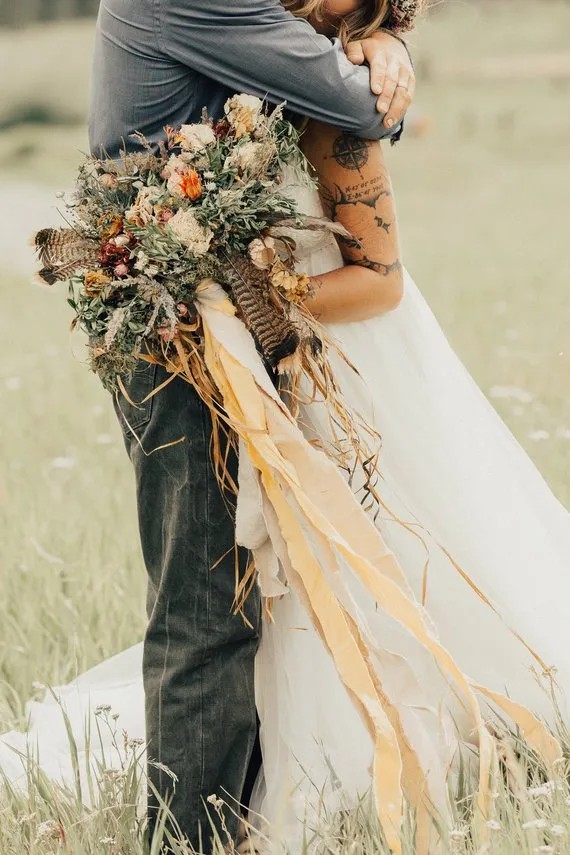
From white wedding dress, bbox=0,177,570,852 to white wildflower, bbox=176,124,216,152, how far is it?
0.35 m

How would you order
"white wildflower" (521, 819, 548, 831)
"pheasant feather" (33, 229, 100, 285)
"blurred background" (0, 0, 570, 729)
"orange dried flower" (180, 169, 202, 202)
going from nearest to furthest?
"white wildflower" (521, 819, 548, 831), "orange dried flower" (180, 169, 202, 202), "pheasant feather" (33, 229, 100, 285), "blurred background" (0, 0, 570, 729)

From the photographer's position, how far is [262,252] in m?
2.28

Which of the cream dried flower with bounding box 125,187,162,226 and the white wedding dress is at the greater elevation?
the cream dried flower with bounding box 125,187,162,226

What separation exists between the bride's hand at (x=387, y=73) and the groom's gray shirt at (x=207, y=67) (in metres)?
0.02

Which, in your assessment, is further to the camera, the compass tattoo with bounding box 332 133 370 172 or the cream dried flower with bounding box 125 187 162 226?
the compass tattoo with bounding box 332 133 370 172

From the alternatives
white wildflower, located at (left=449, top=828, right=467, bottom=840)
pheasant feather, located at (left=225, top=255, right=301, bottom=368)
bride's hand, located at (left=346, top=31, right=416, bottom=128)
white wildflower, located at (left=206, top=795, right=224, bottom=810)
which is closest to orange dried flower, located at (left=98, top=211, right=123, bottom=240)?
pheasant feather, located at (left=225, top=255, right=301, bottom=368)

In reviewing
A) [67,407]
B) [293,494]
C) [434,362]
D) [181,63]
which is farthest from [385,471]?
[67,407]

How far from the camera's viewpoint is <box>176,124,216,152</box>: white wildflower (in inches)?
88.5

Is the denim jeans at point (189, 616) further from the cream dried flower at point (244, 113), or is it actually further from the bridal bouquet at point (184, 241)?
the cream dried flower at point (244, 113)

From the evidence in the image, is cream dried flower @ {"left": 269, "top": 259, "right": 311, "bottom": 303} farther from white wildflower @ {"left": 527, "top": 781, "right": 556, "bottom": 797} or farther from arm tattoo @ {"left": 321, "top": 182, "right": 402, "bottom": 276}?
white wildflower @ {"left": 527, "top": 781, "right": 556, "bottom": 797}

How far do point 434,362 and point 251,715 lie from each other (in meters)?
0.95

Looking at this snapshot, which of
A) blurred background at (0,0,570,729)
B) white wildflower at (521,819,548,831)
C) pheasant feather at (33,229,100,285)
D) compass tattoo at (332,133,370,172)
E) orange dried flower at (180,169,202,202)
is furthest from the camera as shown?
blurred background at (0,0,570,729)

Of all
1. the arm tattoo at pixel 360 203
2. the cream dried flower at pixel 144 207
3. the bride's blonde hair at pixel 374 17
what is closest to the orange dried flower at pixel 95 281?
the cream dried flower at pixel 144 207

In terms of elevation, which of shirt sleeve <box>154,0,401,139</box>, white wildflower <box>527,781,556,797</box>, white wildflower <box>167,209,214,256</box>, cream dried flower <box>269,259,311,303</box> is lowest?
white wildflower <box>527,781,556,797</box>
